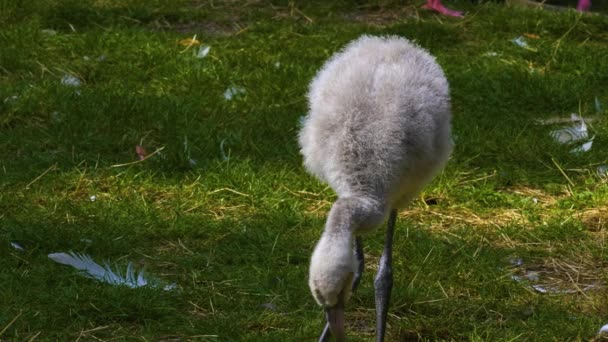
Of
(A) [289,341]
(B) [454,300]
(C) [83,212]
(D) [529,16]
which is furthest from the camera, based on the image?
(D) [529,16]

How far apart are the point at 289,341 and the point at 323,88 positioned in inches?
35.6

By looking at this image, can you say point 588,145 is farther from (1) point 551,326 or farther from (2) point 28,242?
(2) point 28,242

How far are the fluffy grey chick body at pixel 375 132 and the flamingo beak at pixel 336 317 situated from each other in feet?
0.12

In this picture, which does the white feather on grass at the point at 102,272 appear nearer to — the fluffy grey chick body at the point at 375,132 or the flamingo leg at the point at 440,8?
the fluffy grey chick body at the point at 375,132

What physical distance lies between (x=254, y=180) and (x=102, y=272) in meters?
1.25

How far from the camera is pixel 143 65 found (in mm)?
7125

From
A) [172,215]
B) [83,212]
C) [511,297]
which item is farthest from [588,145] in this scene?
[83,212]

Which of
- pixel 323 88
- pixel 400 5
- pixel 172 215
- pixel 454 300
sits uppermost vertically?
pixel 323 88

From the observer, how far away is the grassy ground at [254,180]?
4.33 metres

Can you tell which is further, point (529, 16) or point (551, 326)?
point (529, 16)

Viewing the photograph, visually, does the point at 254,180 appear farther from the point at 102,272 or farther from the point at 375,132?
the point at 375,132

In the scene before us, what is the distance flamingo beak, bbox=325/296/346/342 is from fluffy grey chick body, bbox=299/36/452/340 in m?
0.04

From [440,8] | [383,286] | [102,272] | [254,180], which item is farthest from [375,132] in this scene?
[440,8]

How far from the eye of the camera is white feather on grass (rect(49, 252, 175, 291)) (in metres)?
4.48
